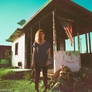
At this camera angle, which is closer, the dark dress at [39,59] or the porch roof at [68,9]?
the dark dress at [39,59]

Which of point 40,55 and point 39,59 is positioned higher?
point 40,55

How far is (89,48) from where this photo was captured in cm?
1181

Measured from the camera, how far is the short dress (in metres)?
4.64

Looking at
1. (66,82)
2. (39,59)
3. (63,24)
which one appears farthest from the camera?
Answer: (63,24)

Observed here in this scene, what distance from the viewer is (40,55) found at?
4691 millimetres

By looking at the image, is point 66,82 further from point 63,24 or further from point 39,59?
point 63,24

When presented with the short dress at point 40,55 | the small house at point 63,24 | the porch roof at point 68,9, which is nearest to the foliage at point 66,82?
the small house at point 63,24

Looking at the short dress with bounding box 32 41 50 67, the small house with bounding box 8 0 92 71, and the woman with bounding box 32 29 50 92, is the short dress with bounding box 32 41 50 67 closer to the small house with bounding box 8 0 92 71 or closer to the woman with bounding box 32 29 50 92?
the woman with bounding box 32 29 50 92

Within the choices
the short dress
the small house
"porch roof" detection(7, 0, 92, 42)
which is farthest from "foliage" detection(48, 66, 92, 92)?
"porch roof" detection(7, 0, 92, 42)

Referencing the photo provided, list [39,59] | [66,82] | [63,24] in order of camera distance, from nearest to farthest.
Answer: [39,59] < [66,82] < [63,24]

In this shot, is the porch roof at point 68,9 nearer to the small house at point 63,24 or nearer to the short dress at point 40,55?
the small house at point 63,24

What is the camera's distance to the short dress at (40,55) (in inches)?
183

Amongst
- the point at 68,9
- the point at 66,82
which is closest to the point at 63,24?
the point at 68,9

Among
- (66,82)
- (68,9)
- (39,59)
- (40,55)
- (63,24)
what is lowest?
(66,82)
